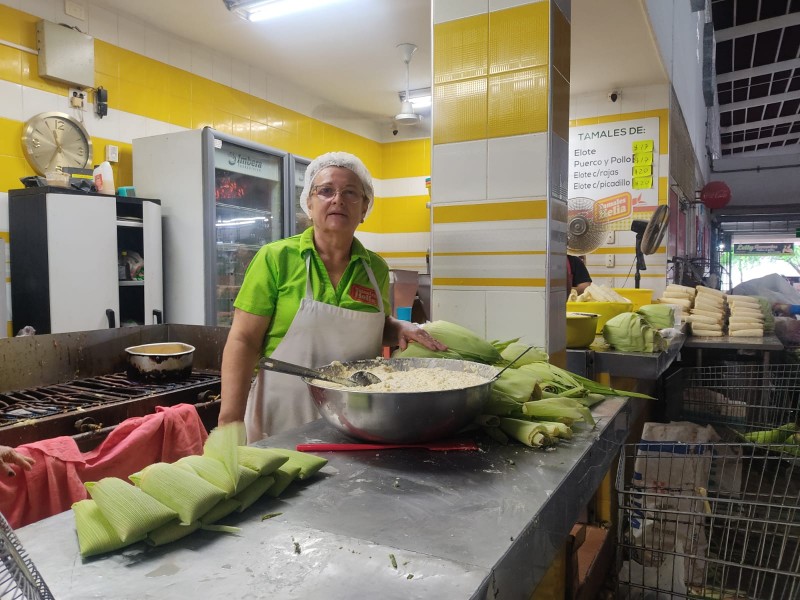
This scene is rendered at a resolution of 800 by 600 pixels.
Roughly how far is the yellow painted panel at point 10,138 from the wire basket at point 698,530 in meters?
4.17

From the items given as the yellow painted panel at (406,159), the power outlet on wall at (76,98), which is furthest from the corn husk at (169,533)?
the yellow painted panel at (406,159)

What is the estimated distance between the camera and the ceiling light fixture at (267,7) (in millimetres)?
4246

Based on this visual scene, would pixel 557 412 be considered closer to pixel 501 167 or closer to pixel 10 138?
pixel 501 167

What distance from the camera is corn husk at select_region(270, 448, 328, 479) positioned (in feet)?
3.46

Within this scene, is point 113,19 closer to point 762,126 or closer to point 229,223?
point 229,223

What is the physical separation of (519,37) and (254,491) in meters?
2.23

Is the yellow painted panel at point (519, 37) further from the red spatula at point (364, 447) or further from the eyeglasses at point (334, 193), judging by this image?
the red spatula at point (364, 447)

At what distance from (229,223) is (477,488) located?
4.20 metres

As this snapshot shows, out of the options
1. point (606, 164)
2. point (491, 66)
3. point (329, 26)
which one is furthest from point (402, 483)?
point (606, 164)

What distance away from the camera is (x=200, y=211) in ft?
14.2

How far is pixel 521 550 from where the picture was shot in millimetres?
863

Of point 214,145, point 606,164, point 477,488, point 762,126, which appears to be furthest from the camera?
point 762,126

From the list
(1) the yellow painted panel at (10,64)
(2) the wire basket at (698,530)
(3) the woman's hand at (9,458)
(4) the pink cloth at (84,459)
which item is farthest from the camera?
(1) the yellow painted panel at (10,64)

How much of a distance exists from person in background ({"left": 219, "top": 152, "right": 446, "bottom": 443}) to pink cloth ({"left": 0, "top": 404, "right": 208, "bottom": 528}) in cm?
29
